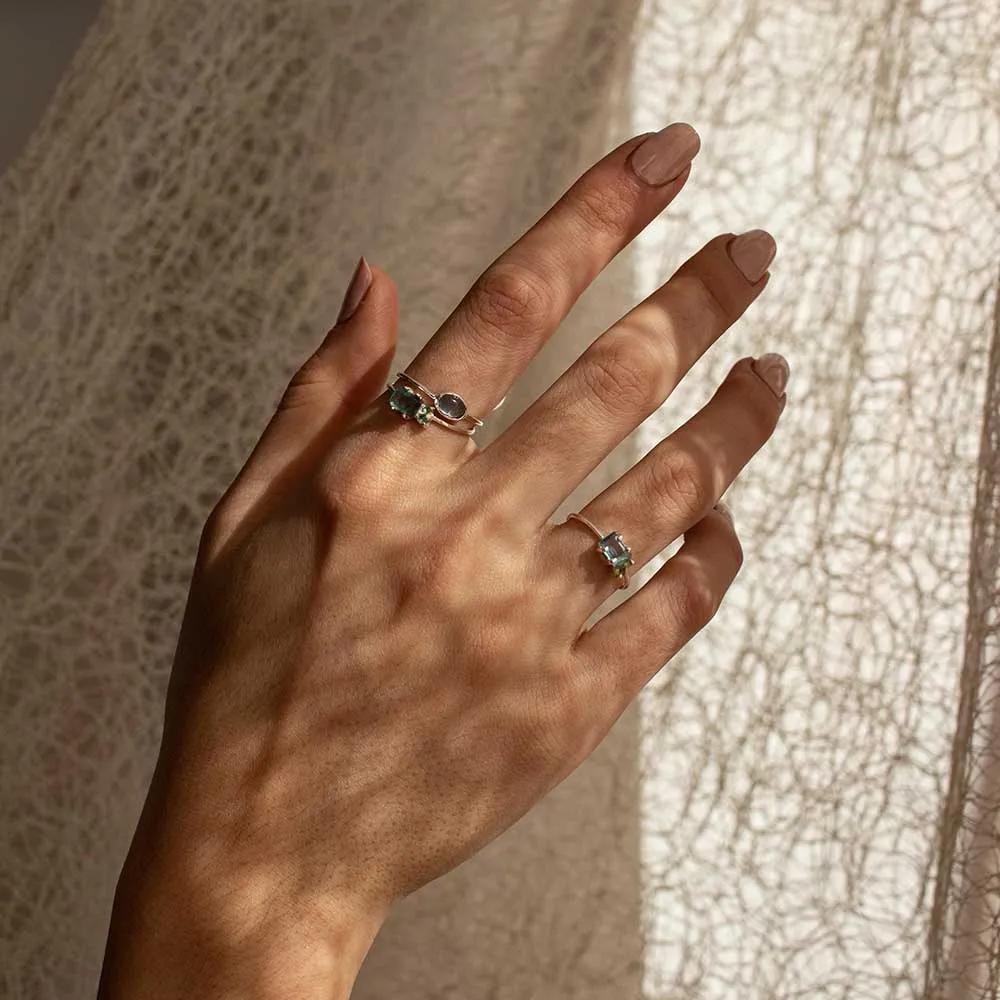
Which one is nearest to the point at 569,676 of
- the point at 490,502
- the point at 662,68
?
the point at 490,502

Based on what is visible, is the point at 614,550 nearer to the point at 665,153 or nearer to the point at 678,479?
the point at 678,479

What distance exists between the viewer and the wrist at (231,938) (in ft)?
1.61

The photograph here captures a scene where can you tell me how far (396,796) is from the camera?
501mm

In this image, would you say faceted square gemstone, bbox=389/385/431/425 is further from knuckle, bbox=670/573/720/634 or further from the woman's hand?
knuckle, bbox=670/573/720/634

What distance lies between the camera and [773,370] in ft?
1.82

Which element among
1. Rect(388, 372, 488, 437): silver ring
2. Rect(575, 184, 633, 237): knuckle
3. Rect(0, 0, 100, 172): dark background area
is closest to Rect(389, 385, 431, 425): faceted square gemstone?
Rect(388, 372, 488, 437): silver ring

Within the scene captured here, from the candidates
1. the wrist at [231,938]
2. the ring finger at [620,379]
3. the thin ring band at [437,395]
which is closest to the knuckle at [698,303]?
the ring finger at [620,379]

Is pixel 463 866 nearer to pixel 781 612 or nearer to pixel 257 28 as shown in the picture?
pixel 781 612

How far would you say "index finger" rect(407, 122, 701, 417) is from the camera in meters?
0.52

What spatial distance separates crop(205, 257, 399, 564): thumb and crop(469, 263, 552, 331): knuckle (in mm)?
53

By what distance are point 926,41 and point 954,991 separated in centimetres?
42

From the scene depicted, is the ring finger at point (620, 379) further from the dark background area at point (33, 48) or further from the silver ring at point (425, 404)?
the dark background area at point (33, 48)

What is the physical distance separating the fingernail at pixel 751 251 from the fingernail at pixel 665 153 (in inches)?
1.7

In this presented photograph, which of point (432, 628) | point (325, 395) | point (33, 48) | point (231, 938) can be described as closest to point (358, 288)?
point (325, 395)
